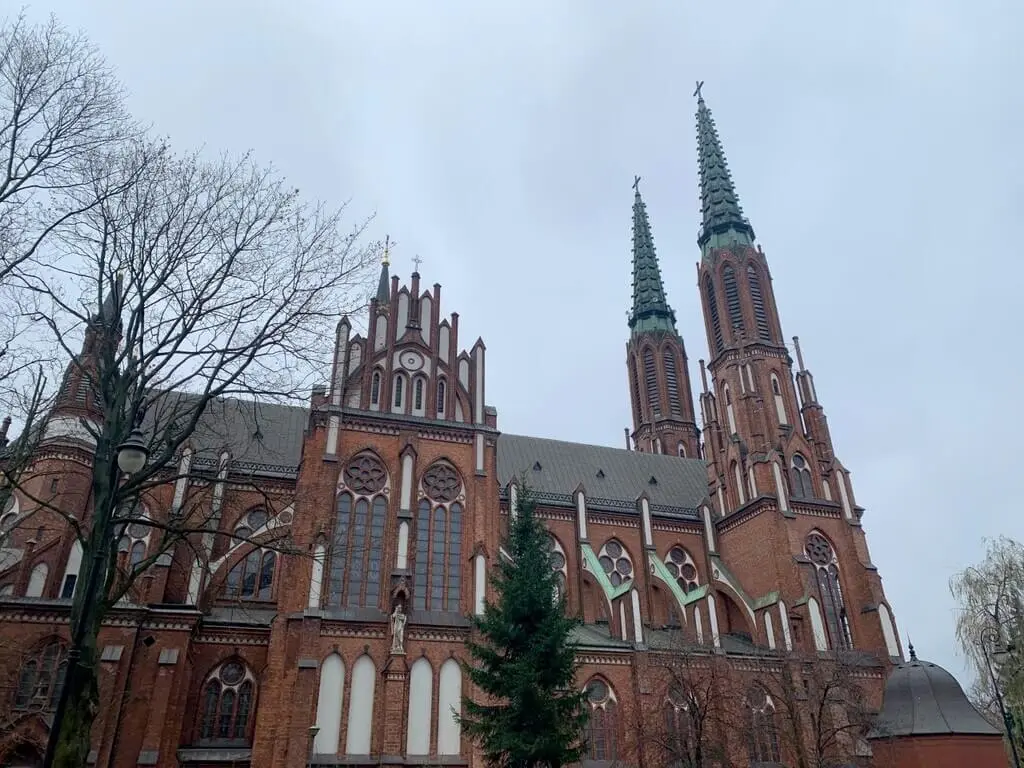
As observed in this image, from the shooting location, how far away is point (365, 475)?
28.8 metres

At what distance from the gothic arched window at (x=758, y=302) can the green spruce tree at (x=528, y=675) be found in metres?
26.5

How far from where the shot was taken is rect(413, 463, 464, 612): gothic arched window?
27.4 metres

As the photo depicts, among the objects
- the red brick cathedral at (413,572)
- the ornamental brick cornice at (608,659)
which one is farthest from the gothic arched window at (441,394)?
the ornamental brick cornice at (608,659)

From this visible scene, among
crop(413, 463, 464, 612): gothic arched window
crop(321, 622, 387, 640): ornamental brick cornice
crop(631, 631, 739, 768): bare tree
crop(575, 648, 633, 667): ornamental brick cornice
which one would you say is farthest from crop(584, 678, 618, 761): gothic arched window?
crop(321, 622, 387, 640): ornamental brick cornice

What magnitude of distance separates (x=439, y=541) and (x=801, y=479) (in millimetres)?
20132

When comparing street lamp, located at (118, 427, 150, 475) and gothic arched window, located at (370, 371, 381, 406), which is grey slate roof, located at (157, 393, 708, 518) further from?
street lamp, located at (118, 427, 150, 475)

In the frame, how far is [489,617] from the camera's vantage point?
20.6 metres

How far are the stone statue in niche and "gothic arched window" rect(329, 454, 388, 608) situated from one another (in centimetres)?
110

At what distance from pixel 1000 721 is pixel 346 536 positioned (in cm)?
2826

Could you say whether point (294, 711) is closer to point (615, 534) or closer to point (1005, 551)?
point (615, 534)

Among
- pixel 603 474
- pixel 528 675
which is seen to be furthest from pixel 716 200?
pixel 528 675

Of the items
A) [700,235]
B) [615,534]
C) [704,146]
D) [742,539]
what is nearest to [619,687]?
[615,534]

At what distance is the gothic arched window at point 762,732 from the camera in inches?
1158

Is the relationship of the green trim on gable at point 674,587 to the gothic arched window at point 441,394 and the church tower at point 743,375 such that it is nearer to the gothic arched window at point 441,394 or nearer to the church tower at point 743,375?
the church tower at point 743,375
